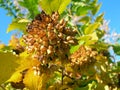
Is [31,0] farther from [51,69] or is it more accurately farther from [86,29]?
[51,69]

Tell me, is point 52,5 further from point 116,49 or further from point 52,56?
point 116,49

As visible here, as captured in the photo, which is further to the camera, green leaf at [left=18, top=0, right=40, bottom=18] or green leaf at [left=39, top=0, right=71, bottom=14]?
green leaf at [left=18, top=0, right=40, bottom=18]

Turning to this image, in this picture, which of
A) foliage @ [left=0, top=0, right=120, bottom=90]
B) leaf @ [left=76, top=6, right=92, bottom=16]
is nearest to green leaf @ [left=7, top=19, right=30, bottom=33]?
foliage @ [left=0, top=0, right=120, bottom=90]

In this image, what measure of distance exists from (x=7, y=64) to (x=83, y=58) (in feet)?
1.65

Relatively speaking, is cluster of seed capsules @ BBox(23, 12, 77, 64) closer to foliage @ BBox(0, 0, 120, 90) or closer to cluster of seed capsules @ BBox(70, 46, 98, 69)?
foliage @ BBox(0, 0, 120, 90)

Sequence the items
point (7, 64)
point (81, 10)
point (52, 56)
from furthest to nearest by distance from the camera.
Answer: point (81, 10) < point (52, 56) < point (7, 64)

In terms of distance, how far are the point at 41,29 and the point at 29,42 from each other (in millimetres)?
61

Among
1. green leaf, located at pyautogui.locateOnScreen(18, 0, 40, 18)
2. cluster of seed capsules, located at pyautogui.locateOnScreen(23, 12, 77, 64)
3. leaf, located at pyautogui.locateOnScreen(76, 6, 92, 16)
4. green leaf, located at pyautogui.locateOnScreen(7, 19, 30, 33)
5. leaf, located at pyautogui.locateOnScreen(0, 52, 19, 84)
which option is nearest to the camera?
leaf, located at pyautogui.locateOnScreen(0, 52, 19, 84)

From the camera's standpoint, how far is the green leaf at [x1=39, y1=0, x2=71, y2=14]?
137 cm

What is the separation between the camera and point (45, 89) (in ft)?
4.13

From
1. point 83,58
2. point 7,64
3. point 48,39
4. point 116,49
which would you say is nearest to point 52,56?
point 48,39

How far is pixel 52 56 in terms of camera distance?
3.86 ft

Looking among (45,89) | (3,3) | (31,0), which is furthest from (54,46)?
(3,3)

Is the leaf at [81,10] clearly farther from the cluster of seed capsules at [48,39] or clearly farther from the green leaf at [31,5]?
the cluster of seed capsules at [48,39]
